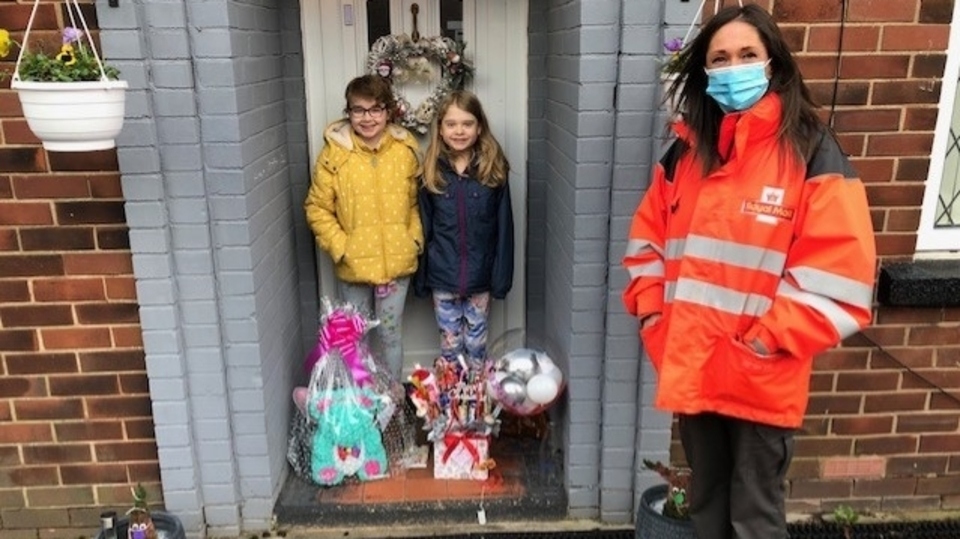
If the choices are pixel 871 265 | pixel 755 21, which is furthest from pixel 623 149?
pixel 871 265

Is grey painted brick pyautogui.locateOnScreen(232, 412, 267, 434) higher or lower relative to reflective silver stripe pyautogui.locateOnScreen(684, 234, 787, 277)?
lower

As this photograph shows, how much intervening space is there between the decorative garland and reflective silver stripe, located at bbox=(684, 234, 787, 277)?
5.68 feet

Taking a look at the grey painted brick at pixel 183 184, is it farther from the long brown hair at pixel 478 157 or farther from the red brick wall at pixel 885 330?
the red brick wall at pixel 885 330

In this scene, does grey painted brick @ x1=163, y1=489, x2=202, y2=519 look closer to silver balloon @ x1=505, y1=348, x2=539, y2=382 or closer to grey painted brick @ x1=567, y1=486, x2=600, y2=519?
silver balloon @ x1=505, y1=348, x2=539, y2=382

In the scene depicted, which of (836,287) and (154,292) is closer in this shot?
(836,287)

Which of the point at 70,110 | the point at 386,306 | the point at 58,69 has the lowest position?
the point at 386,306

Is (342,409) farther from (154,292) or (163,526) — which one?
(154,292)

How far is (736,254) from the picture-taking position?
2.29 m

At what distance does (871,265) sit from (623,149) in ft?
3.59

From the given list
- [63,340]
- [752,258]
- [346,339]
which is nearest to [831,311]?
[752,258]

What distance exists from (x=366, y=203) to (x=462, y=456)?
1176mm

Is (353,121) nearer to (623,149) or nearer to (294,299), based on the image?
(294,299)

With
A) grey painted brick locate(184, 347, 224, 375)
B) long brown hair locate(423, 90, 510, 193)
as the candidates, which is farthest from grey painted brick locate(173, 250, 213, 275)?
long brown hair locate(423, 90, 510, 193)

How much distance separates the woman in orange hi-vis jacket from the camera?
7.04 feet
